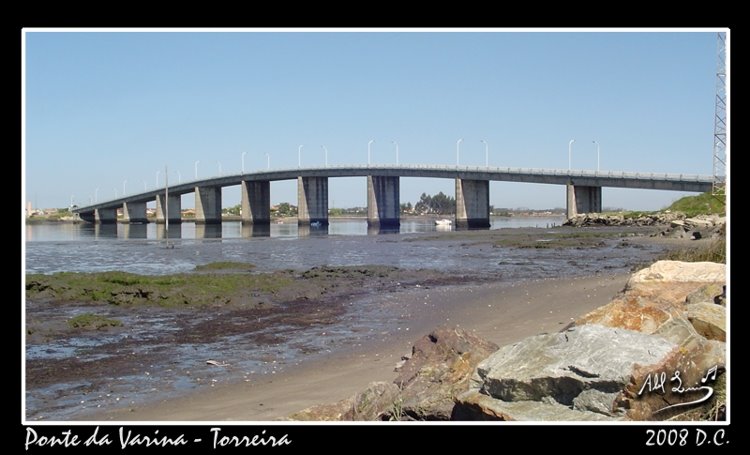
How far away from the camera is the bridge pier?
3541 inches

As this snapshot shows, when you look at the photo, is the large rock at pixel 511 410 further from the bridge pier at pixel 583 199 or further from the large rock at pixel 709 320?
the bridge pier at pixel 583 199

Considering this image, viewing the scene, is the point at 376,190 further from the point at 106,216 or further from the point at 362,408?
the point at 362,408

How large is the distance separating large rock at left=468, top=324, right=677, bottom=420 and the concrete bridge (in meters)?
75.6

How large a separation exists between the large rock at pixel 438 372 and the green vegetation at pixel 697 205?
214 feet

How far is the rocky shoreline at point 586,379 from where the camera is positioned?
520cm

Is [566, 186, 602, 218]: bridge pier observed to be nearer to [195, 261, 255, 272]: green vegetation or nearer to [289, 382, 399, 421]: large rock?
[195, 261, 255, 272]: green vegetation

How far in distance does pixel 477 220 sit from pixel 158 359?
3665 inches

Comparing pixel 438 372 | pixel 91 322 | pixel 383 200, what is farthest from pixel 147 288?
pixel 383 200

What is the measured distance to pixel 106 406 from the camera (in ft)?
27.8

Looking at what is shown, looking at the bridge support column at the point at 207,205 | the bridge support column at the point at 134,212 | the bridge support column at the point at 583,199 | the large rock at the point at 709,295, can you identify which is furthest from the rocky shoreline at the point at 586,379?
the bridge support column at the point at 134,212

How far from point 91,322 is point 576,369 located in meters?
11.4

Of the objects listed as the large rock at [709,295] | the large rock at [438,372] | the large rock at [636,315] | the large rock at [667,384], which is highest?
the large rock at [709,295]

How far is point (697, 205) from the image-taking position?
7788 cm

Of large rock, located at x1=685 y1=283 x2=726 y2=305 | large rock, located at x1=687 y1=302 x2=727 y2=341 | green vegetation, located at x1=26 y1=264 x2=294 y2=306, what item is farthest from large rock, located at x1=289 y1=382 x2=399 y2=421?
green vegetation, located at x1=26 y1=264 x2=294 y2=306
